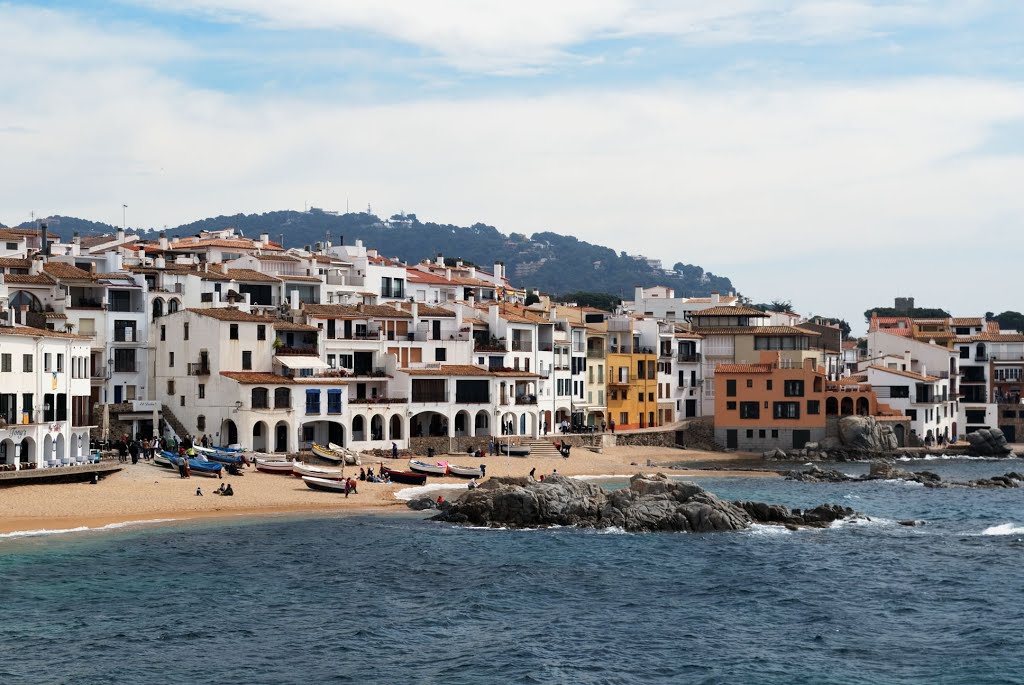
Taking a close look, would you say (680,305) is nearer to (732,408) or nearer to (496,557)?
(732,408)

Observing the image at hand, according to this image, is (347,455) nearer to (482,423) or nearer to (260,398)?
(260,398)

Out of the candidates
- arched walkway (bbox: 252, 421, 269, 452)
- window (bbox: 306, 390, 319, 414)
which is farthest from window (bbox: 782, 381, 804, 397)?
arched walkway (bbox: 252, 421, 269, 452)

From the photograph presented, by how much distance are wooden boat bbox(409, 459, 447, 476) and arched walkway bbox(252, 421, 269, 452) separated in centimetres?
972

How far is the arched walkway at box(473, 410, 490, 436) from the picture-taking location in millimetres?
97188

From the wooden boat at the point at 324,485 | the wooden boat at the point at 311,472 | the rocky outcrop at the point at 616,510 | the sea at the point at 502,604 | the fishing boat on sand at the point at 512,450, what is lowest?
the sea at the point at 502,604

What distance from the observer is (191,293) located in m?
95.9

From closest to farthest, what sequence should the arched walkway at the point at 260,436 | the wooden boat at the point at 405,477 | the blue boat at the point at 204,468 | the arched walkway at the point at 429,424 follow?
the blue boat at the point at 204,468 → the wooden boat at the point at 405,477 → the arched walkway at the point at 260,436 → the arched walkway at the point at 429,424

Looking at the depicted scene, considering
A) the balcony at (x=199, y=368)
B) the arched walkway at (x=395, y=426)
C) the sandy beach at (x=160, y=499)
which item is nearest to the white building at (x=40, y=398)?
the sandy beach at (x=160, y=499)

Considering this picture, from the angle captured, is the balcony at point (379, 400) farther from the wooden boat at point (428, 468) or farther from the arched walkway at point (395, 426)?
the wooden boat at point (428, 468)

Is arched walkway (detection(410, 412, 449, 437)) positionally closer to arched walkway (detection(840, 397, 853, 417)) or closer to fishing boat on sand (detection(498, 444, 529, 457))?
fishing boat on sand (detection(498, 444, 529, 457))

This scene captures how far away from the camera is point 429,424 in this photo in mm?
95375

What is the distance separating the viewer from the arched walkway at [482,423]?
97188 mm

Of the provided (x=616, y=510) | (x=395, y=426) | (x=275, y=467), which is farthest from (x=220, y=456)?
(x=616, y=510)

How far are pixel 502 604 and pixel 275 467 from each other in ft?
104
